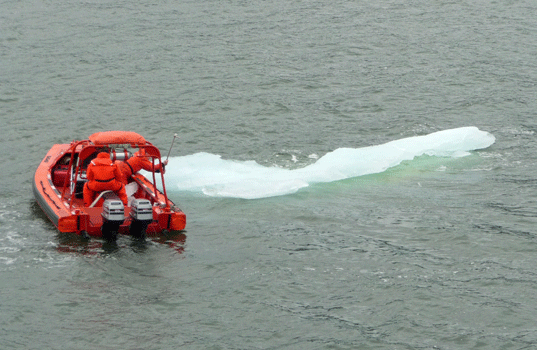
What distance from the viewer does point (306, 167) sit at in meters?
17.5

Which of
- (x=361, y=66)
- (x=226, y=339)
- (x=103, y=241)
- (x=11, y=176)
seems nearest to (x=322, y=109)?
(x=361, y=66)

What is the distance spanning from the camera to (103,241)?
503 inches

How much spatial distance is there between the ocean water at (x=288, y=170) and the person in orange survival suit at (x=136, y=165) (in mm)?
1220

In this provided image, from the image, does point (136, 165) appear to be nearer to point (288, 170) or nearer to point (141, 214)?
point (141, 214)

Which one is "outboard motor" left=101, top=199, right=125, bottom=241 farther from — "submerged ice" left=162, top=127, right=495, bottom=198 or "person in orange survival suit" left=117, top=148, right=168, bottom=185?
"submerged ice" left=162, top=127, right=495, bottom=198

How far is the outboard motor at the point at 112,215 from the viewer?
1230 centimetres

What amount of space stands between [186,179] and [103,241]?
3891 millimetres

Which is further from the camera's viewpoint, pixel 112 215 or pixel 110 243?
pixel 110 243

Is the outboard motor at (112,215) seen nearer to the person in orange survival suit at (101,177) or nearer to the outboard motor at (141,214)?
the outboard motor at (141,214)

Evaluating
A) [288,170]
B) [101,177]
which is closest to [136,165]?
[101,177]

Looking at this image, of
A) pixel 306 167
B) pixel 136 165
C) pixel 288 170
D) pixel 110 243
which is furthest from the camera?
pixel 306 167

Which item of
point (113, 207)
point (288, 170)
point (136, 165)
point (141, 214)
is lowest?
point (288, 170)

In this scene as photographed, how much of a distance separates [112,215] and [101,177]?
46.3 inches

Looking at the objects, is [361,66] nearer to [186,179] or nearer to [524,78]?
[524,78]
